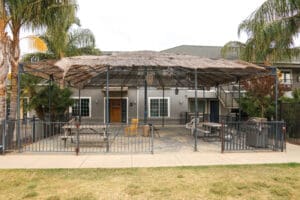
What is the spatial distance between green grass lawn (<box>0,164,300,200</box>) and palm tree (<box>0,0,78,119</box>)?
206 inches

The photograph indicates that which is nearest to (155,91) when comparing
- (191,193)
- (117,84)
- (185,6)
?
(117,84)

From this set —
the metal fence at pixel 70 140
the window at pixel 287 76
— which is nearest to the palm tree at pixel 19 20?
the metal fence at pixel 70 140

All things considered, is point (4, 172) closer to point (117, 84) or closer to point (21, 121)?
point (21, 121)

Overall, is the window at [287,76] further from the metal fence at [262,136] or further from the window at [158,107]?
the metal fence at [262,136]

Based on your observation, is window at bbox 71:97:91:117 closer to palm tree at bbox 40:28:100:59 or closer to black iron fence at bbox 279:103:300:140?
palm tree at bbox 40:28:100:59

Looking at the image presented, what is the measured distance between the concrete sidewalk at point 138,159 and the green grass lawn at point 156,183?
0.57 meters

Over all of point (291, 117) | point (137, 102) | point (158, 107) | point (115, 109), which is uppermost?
point (137, 102)

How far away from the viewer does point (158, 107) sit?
72.8ft

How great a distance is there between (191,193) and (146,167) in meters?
2.26

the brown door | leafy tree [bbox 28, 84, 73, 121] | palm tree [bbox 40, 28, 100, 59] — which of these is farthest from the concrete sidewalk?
the brown door

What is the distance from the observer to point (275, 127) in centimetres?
964

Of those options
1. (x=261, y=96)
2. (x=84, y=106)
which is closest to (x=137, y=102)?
(x=84, y=106)

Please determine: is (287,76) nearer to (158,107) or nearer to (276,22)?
(158,107)

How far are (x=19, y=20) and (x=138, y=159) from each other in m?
7.52
